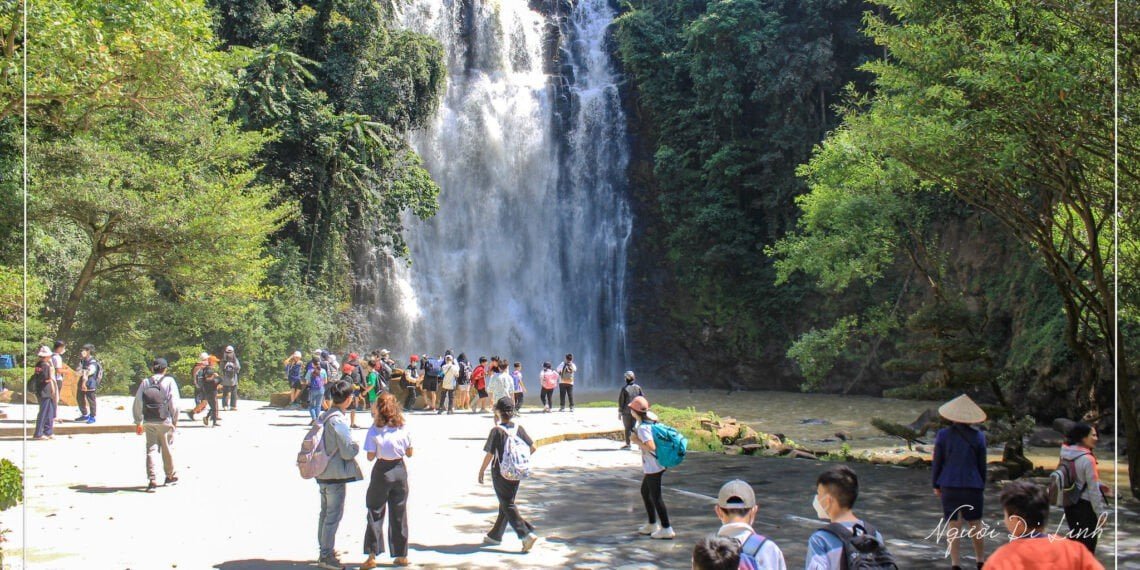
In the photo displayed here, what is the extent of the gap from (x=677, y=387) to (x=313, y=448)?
3325cm

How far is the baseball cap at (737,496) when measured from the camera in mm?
4602

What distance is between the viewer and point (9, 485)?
26.2 ft

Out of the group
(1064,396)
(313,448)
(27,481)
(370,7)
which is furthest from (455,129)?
(313,448)

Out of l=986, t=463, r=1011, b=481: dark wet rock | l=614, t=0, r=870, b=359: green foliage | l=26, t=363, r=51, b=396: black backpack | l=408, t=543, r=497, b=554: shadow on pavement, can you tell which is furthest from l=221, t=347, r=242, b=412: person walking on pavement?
l=614, t=0, r=870, b=359: green foliage

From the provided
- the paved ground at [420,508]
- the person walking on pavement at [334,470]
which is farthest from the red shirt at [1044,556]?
the person walking on pavement at [334,470]

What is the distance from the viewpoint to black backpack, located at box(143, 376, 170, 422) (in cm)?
1120

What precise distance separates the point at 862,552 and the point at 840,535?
13 cm

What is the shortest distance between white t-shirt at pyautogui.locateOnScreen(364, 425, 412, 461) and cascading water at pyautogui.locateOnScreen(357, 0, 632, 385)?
29.9m

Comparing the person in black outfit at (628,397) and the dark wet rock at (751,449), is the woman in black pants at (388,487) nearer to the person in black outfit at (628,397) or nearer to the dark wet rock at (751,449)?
the person in black outfit at (628,397)

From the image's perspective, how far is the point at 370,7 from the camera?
33969mm

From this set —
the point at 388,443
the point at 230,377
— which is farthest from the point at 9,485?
the point at 230,377

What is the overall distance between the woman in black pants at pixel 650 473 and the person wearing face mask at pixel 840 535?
4455mm

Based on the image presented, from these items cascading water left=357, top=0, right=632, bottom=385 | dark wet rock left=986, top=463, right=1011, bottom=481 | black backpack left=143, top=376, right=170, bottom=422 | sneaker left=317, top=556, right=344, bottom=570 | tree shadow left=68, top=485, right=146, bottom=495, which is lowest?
dark wet rock left=986, top=463, right=1011, bottom=481

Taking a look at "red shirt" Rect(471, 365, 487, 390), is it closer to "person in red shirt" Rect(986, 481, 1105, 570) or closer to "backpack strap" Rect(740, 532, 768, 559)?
"backpack strap" Rect(740, 532, 768, 559)
